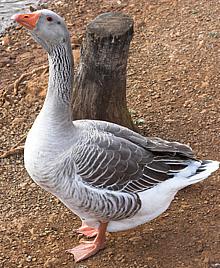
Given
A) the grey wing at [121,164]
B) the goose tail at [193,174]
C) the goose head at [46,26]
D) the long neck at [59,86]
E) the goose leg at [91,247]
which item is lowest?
the goose leg at [91,247]

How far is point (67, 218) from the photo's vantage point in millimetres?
4773

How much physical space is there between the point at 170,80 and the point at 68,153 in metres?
2.45

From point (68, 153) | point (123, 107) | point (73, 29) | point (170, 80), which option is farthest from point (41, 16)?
point (73, 29)

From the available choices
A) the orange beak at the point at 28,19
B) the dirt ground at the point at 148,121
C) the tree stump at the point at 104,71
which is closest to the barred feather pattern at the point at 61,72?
the orange beak at the point at 28,19

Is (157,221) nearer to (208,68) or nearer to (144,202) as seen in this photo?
(144,202)

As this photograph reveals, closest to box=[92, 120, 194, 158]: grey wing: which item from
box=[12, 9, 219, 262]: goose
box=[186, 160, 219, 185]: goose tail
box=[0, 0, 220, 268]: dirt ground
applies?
box=[12, 9, 219, 262]: goose

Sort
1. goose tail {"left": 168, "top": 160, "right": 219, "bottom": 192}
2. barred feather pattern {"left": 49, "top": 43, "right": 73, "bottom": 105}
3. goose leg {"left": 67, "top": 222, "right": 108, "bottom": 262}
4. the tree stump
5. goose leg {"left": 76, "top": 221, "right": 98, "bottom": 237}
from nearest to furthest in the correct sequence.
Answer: barred feather pattern {"left": 49, "top": 43, "right": 73, "bottom": 105}
goose tail {"left": 168, "top": 160, "right": 219, "bottom": 192}
goose leg {"left": 67, "top": 222, "right": 108, "bottom": 262}
goose leg {"left": 76, "top": 221, "right": 98, "bottom": 237}
the tree stump

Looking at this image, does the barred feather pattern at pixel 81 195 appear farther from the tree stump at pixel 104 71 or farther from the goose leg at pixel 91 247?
the tree stump at pixel 104 71

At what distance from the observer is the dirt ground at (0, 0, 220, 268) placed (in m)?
4.43

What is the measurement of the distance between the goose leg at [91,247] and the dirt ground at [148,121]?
0.05 meters

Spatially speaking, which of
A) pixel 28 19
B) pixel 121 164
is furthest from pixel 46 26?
pixel 121 164

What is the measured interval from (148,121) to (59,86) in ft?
5.74

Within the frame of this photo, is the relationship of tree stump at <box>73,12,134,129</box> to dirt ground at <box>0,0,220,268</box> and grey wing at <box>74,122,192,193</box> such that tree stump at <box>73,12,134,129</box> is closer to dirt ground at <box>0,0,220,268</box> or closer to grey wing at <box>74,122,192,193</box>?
dirt ground at <box>0,0,220,268</box>

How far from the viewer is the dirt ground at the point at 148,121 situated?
14.5ft
